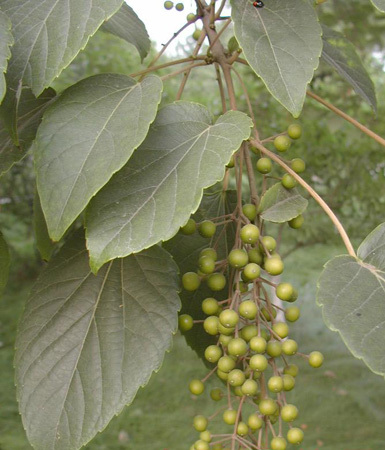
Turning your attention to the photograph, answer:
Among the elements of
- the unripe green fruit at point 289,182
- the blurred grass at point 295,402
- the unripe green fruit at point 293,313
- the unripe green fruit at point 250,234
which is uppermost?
the unripe green fruit at point 250,234

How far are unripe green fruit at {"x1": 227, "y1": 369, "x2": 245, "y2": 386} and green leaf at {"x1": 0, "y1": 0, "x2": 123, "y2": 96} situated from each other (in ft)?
1.07

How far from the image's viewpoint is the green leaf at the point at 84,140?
51 cm

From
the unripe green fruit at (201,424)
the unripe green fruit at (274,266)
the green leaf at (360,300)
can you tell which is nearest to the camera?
the green leaf at (360,300)

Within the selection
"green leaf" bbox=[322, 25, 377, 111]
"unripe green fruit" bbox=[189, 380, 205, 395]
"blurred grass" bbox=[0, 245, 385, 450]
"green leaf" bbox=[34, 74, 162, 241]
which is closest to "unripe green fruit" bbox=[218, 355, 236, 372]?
"unripe green fruit" bbox=[189, 380, 205, 395]

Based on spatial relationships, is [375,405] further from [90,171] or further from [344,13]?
[90,171]

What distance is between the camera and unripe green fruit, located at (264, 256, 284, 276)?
585 millimetres

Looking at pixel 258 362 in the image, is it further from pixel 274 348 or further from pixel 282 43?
pixel 282 43

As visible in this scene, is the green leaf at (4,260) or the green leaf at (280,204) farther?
the green leaf at (4,260)

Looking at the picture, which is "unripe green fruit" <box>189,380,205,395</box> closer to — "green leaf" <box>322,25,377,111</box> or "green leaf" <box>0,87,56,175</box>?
"green leaf" <box>0,87,56,175</box>

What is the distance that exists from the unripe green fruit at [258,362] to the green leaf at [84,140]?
23cm

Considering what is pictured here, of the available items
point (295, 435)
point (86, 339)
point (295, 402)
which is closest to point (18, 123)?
point (86, 339)

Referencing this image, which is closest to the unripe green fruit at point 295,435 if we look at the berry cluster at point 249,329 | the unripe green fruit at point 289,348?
the berry cluster at point 249,329

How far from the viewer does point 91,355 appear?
0.64 m

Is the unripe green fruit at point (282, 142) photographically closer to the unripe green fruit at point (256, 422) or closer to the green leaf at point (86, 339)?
the green leaf at point (86, 339)
